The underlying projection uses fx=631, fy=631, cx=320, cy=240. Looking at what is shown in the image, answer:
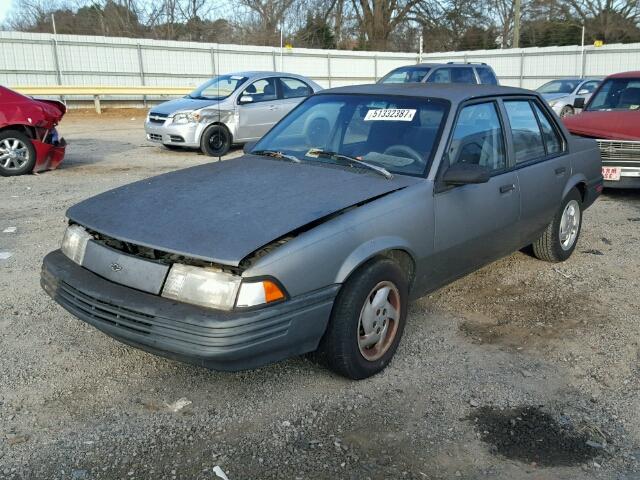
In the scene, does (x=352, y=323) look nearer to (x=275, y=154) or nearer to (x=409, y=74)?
(x=275, y=154)

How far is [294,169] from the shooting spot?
13.3ft

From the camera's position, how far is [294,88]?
1302cm

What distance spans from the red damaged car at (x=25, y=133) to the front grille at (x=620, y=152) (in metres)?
7.97

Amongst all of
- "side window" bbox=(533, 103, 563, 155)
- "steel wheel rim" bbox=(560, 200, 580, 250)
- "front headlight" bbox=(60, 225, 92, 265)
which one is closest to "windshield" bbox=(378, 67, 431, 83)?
"steel wheel rim" bbox=(560, 200, 580, 250)

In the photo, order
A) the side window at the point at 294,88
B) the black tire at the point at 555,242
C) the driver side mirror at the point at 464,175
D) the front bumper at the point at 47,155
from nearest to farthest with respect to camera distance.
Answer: the driver side mirror at the point at 464,175 → the black tire at the point at 555,242 → the front bumper at the point at 47,155 → the side window at the point at 294,88

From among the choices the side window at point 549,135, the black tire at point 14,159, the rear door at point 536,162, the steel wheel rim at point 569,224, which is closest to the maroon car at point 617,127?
the steel wheel rim at point 569,224

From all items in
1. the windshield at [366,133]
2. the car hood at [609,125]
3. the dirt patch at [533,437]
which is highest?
the windshield at [366,133]

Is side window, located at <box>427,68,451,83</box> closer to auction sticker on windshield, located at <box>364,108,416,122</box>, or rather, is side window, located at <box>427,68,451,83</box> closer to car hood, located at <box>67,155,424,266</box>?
auction sticker on windshield, located at <box>364,108,416,122</box>

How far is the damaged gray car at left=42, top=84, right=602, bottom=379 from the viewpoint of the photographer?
295 cm

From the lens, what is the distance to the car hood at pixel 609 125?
26.0ft

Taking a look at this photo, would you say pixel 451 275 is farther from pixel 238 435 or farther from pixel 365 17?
pixel 365 17

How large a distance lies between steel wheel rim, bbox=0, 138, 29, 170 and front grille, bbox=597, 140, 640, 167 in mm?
8278

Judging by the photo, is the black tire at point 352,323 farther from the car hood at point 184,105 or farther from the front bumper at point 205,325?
the car hood at point 184,105

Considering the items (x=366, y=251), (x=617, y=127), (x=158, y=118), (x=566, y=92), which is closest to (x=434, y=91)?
(x=366, y=251)
